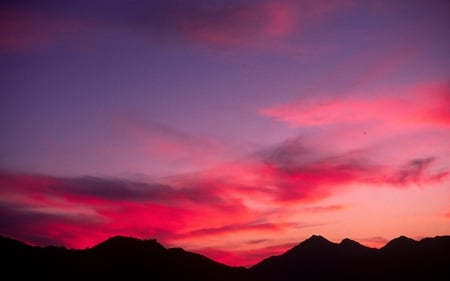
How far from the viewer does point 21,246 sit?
132 metres

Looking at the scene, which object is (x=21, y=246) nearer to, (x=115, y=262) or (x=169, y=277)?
(x=115, y=262)

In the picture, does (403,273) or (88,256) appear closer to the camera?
(88,256)

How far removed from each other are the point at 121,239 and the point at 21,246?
38.2 metres

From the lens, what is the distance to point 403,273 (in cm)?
19350

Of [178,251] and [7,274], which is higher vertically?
[178,251]

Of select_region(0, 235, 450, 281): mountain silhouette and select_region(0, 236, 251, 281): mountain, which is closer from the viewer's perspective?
select_region(0, 236, 251, 281): mountain

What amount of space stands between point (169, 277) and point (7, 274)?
4861 cm

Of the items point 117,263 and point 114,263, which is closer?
point 114,263

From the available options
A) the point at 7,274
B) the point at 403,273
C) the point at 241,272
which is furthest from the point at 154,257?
the point at 403,273

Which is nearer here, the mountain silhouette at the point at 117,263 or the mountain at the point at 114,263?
the mountain at the point at 114,263

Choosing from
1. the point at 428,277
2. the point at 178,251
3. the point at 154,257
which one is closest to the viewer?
the point at 154,257

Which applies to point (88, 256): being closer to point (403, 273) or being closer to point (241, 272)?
point (241, 272)

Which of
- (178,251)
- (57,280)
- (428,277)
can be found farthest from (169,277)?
(428,277)

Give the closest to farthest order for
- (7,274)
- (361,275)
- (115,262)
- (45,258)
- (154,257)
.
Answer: (7,274), (45,258), (115,262), (154,257), (361,275)
